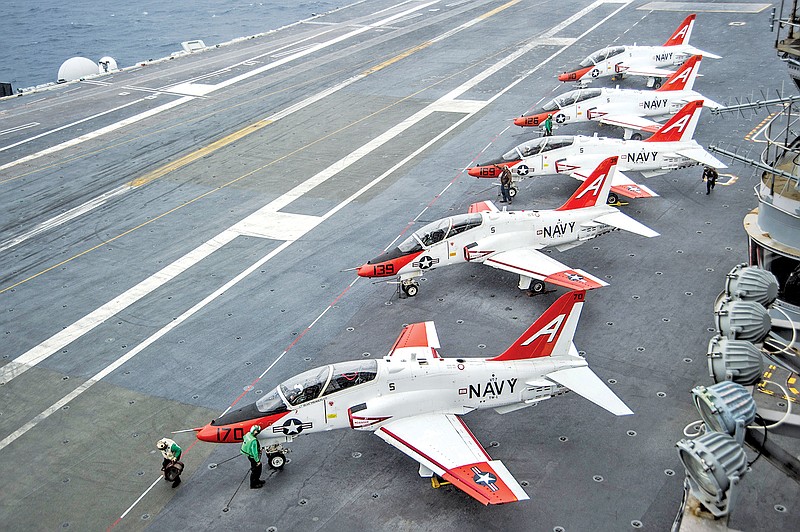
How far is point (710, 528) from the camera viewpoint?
12.9 metres

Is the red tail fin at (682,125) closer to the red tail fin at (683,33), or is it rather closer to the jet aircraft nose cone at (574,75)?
the jet aircraft nose cone at (574,75)

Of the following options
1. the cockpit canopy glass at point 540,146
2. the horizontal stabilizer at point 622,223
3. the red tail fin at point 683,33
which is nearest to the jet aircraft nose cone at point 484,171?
the cockpit canopy glass at point 540,146

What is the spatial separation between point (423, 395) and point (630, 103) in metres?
31.9

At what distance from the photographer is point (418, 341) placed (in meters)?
25.9

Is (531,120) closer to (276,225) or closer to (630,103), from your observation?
(630,103)

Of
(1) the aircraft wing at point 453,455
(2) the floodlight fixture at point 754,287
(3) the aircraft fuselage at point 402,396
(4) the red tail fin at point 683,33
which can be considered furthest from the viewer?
(4) the red tail fin at point 683,33

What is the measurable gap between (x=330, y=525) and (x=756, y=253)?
43.5 ft

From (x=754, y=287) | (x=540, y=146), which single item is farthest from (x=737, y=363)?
(x=540, y=146)

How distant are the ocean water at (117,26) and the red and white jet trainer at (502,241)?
79712mm

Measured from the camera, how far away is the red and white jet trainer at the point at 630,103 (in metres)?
47.3

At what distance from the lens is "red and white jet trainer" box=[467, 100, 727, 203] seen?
38969mm

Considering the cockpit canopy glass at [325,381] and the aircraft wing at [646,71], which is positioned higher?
the aircraft wing at [646,71]

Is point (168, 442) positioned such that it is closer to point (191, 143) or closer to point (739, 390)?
point (739, 390)

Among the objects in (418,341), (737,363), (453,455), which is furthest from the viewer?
(418,341)
